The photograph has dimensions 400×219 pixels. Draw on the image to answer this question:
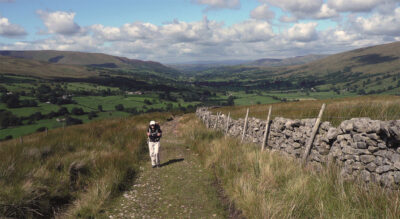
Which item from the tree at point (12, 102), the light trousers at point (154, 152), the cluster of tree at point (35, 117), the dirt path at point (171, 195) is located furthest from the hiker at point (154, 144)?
the tree at point (12, 102)

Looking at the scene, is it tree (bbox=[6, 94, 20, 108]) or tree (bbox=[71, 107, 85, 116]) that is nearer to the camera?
tree (bbox=[71, 107, 85, 116])

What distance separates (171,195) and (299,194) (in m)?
3.28

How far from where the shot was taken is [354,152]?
4.95 meters

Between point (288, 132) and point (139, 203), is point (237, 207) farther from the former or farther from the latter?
point (288, 132)

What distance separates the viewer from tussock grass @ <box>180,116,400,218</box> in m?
3.46

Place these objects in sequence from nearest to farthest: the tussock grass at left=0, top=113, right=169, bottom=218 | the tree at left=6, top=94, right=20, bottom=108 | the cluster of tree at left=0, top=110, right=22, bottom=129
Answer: the tussock grass at left=0, top=113, right=169, bottom=218 < the cluster of tree at left=0, top=110, right=22, bottom=129 < the tree at left=6, top=94, right=20, bottom=108

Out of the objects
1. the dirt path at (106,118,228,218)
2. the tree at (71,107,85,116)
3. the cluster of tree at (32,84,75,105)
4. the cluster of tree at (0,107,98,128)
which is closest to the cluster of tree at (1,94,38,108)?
the cluster of tree at (32,84,75,105)

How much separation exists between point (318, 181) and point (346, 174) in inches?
37.8

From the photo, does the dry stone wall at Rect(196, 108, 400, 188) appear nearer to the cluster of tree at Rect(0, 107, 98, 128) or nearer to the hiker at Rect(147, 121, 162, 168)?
the hiker at Rect(147, 121, 162, 168)

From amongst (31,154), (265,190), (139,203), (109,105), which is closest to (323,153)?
(265,190)

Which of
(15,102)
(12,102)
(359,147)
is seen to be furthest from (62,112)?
(359,147)

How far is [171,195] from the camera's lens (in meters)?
5.71

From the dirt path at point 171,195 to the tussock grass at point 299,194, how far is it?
61 cm

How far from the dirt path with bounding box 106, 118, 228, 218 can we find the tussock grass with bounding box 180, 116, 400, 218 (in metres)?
0.61
